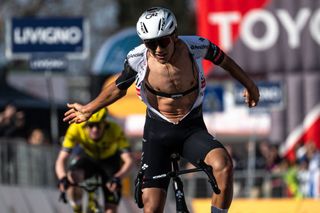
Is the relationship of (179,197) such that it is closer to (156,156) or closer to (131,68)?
(156,156)

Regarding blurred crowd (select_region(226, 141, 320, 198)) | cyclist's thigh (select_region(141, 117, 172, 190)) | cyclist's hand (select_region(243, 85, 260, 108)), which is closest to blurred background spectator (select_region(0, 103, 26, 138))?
blurred crowd (select_region(226, 141, 320, 198))

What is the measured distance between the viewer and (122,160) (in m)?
16.3

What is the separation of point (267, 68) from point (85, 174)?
77.1 ft

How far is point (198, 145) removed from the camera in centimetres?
1168

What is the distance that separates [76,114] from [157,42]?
1.13 metres

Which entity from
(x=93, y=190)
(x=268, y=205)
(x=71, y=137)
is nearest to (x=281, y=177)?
(x=268, y=205)

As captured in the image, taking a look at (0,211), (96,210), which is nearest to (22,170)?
(0,211)

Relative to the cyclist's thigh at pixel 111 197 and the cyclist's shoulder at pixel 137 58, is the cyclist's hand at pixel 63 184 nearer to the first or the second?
the cyclist's thigh at pixel 111 197

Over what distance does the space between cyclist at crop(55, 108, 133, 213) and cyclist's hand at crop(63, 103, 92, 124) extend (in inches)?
137

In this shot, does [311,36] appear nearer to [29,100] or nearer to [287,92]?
[287,92]

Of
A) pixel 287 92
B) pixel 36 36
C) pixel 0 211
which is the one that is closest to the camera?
pixel 0 211

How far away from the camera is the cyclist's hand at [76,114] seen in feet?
38.7

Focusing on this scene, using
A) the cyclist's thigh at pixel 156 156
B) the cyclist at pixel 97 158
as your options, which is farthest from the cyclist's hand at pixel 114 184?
the cyclist's thigh at pixel 156 156

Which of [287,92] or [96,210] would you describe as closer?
[96,210]
